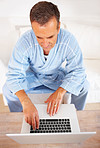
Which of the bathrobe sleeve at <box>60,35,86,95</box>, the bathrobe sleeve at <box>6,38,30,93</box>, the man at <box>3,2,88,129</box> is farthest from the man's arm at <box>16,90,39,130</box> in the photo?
the bathrobe sleeve at <box>60,35,86,95</box>

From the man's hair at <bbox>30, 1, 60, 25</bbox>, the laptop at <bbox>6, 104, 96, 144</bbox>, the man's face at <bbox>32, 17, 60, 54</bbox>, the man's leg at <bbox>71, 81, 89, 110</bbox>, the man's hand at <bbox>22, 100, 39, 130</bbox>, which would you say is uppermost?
the man's hair at <bbox>30, 1, 60, 25</bbox>

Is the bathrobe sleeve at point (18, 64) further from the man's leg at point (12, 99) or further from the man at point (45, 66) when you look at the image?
the man's leg at point (12, 99)

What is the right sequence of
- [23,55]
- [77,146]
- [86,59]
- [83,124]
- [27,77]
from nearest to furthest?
[77,146] < [83,124] < [23,55] < [27,77] < [86,59]

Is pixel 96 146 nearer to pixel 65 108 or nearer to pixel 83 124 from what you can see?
pixel 83 124

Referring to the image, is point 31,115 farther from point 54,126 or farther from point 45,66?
point 45,66

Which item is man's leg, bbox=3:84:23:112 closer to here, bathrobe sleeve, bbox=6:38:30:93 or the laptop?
bathrobe sleeve, bbox=6:38:30:93

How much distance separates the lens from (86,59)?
6.06 feet

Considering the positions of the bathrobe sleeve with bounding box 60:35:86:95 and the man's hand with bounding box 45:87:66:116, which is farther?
the bathrobe sleeve with bounding box 60:35:86:95

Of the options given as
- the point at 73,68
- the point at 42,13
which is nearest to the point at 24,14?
the point at 73,68

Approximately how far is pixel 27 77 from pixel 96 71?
715mm

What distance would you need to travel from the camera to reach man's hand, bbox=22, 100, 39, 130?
0.95 metres

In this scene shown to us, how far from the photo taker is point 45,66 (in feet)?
4.24

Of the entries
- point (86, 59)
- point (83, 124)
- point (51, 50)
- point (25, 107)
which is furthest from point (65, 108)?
point (86, 59)

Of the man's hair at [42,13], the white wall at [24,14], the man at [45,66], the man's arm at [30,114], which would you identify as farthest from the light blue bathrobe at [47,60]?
the white wall at [24,14]
